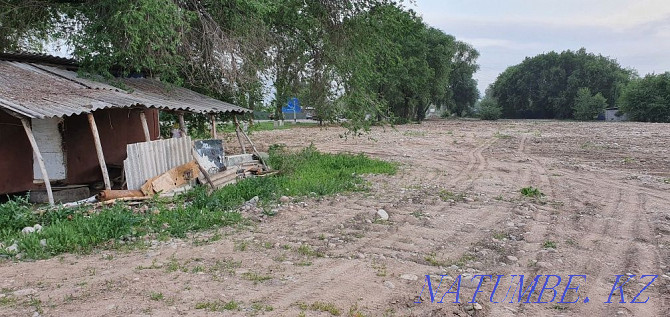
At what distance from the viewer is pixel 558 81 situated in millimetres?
54469

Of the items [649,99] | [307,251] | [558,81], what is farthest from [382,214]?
[558,81]

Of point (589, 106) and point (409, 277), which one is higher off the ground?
point (589, 106)

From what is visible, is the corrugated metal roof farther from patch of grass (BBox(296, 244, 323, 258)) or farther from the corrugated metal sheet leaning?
patch of grass (BBox(296, 244, 323, 258))

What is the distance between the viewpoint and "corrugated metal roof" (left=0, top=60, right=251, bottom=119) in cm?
734

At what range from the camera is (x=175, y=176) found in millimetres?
9094

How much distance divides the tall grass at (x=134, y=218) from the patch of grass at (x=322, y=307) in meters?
2.80

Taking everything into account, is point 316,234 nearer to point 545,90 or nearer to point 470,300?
point 470,300

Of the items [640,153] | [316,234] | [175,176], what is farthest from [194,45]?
Result: [640,153]

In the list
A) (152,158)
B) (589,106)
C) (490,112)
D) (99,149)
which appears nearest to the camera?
(99,149)

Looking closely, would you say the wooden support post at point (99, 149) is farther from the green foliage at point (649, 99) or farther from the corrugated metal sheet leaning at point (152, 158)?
the green foliage at point (649, 99)

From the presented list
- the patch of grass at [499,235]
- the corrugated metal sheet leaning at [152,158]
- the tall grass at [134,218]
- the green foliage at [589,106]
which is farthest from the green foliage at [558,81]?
the patch of grass at [499,235]

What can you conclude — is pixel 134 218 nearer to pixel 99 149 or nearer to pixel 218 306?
pixel 99 149

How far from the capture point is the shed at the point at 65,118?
25.5 feet

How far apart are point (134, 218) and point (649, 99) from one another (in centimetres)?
4778
